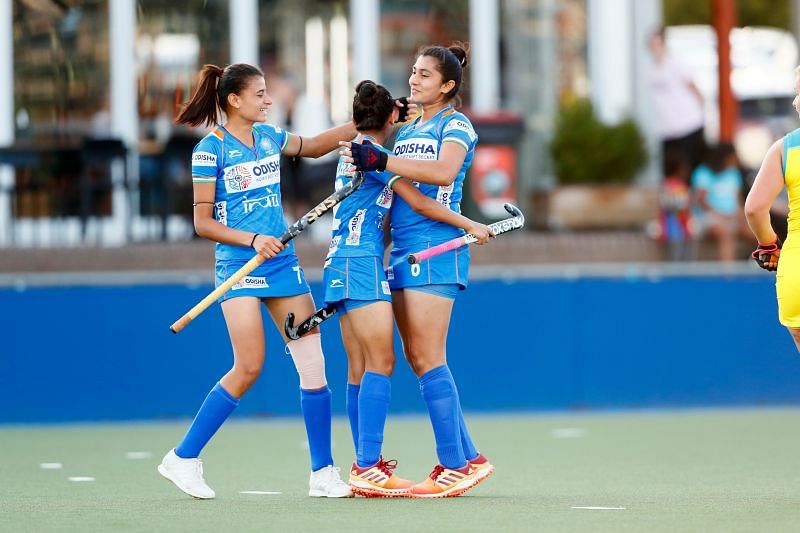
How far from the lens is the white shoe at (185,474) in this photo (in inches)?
269

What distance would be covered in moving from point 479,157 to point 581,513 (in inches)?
376

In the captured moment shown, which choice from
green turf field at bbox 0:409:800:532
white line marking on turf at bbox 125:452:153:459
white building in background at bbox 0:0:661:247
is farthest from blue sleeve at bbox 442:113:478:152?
white building in background at bbox 0:0:661:247

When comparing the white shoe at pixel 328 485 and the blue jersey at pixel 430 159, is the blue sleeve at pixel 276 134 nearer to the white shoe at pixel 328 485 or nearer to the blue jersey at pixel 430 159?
the blue jersey at pixel 430 159

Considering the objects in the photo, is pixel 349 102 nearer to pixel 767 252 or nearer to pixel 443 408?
pixel 443 408

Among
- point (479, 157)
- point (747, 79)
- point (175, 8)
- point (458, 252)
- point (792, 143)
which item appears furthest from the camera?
point (747, 79)

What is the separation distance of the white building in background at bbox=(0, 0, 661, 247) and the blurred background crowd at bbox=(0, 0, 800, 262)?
21 mm

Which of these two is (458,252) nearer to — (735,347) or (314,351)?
(314,351)

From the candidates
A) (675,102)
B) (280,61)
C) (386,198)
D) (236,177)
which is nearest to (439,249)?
(386,198)

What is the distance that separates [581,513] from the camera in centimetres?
628

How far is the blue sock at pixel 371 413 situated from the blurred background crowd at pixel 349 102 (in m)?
7.84

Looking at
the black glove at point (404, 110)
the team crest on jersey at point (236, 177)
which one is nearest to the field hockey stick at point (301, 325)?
the team crest on jersey at point (236, 177)

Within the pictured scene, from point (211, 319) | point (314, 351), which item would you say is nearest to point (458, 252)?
point (314, 351)

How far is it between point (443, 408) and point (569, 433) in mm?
3869

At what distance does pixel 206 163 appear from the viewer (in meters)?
6.76
